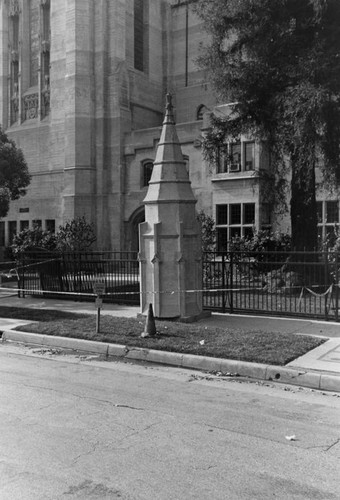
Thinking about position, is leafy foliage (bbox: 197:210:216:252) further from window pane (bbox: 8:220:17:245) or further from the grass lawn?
window pane (bbox: 8:220:17:245)

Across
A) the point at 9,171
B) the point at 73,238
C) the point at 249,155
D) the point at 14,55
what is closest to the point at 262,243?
the point at 249,155

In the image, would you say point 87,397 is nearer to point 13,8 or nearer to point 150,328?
point 150,328

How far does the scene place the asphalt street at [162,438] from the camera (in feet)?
12.7

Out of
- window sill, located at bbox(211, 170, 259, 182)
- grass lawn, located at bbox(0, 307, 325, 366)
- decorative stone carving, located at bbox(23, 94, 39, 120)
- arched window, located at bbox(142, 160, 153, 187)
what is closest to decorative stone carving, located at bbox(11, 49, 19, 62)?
decorative stone carving, located at bbox(23, 94, 39, 120)

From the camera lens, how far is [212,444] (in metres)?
4.75

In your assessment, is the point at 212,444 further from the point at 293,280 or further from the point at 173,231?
the point at 293,280

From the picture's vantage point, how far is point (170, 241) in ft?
37.2

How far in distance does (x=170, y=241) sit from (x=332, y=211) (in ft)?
54.1

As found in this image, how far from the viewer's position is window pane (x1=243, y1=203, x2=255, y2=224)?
27109 millimetres

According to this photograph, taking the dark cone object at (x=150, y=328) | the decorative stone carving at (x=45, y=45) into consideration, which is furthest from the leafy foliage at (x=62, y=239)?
the dark cone object at (x=150, y=328)

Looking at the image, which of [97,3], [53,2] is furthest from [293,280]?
[53,2]

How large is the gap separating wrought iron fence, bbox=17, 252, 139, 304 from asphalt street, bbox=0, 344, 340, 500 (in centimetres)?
789

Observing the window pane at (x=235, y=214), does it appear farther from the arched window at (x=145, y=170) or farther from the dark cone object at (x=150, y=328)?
the dark cone object at (x=150, y=328)

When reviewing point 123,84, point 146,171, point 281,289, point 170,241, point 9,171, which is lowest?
point 281,289
